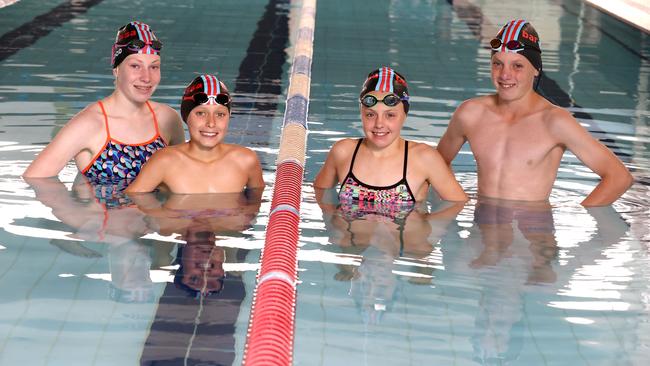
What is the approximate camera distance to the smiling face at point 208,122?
4.12 m

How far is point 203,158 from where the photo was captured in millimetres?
4266

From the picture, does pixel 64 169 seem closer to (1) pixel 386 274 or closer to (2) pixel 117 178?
(2) pixel 117 178

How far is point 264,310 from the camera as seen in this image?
8.48ft

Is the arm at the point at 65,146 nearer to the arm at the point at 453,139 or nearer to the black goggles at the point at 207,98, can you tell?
the black goggles at the point at 207,98

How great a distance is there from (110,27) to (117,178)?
542 cm

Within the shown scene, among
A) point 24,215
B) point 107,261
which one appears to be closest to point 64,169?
point 24,215

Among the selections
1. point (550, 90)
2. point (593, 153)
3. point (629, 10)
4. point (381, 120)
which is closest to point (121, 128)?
point (381, 120)

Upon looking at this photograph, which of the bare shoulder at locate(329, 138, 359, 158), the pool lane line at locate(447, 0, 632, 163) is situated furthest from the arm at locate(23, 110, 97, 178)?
the pool lane line at locate(447, 0, 632, 163)

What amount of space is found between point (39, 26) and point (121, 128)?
5.55 metres

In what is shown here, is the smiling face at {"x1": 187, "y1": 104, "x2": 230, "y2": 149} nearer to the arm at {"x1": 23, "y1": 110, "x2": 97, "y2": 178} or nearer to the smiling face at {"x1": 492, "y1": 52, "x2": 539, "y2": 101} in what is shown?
Result: the arm at {"x1": 23, "y1": 110, "x2": 97, "y2": 178}

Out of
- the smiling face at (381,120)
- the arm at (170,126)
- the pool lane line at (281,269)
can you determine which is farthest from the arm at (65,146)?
the smiling face at (381,120)

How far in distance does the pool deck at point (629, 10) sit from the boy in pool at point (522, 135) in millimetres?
6785

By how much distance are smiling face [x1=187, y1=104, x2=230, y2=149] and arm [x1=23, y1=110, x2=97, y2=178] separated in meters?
0.55

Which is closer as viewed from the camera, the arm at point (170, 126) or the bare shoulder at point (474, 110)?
the bare shoulder at point (474, 110)
